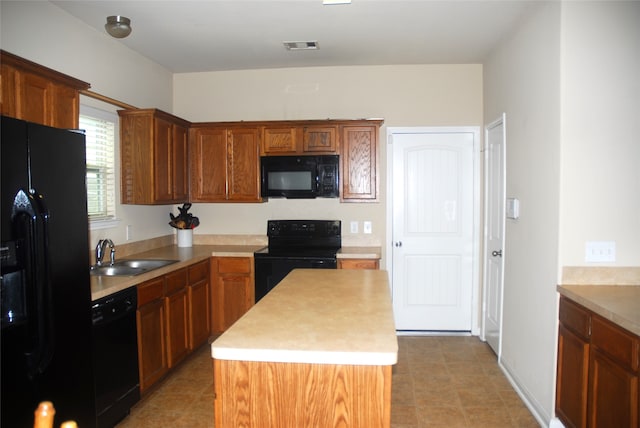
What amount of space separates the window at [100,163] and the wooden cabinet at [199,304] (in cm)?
82

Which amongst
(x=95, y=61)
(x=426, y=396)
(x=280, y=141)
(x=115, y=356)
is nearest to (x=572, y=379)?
(x=426, y=396)

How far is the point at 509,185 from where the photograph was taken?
3.27 m

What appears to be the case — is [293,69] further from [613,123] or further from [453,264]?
[613,123]

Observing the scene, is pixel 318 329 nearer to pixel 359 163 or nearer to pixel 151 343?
pixel 151 343

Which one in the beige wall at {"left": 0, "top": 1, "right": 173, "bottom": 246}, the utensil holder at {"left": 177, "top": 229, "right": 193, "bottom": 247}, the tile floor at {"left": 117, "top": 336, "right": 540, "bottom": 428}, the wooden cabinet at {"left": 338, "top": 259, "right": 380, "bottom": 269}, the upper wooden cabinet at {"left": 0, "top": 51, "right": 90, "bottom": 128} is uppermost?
the beige wall at {"left": 0, "top": 1, "right": 173, "bottom": 246}

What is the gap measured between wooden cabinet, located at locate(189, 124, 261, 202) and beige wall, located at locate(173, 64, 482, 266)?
34cm

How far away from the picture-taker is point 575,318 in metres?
2.22

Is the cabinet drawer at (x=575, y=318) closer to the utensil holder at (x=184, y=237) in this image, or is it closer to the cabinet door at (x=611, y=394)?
Answer: the cabinet door at (x=611, y=394)

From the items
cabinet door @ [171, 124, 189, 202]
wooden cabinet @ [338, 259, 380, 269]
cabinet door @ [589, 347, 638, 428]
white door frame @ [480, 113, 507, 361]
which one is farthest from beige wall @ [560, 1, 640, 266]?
cabinet door @ [171, 124, 189, 202]

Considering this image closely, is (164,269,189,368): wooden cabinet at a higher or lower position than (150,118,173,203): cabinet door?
lower

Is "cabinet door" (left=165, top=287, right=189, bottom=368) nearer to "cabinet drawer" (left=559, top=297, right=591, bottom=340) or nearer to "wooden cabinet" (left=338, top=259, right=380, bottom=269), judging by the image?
"wooden cabinet" (left=338, top=259, right=380, bottom=269)

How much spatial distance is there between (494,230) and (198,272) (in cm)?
261

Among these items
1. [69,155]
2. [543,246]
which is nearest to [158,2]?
[69,155]

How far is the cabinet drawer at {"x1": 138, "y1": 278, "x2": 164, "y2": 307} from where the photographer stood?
281 centimetres
